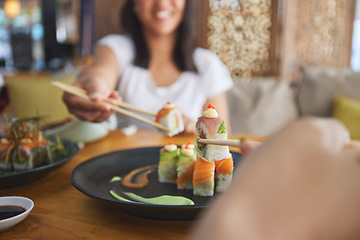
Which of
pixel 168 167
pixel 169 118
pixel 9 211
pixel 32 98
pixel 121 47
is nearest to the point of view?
pixel 9 211

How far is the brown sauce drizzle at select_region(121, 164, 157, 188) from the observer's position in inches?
33.7

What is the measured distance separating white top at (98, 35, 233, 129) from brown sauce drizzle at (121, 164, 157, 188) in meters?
1.02

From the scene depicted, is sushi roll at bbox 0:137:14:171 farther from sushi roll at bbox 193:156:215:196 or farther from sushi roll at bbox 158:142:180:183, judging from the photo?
sushi roll at bbox 193:156:215:196

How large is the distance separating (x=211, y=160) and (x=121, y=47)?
152 centimetres

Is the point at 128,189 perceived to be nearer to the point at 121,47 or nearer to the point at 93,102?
the point at 93,102

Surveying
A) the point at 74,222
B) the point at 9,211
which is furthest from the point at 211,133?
the point at 9,211

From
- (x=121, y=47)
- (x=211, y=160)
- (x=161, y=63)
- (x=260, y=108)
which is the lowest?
(x=260, y=108)

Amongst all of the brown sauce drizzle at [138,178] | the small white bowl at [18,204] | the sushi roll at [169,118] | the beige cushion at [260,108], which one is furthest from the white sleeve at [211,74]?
the small white bowl at [18,204]

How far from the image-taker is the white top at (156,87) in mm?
2070

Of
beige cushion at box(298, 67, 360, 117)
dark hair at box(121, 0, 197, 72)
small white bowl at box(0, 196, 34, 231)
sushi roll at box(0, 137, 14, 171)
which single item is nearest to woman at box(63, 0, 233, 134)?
dark hair at box(121, 0, 197, 72)

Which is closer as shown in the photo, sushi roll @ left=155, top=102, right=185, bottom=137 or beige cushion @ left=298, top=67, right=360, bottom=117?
sushi roll @ left=155, top=102, right=185, bottom=137

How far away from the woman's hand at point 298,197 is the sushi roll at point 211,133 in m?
0.47

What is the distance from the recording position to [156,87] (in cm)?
212

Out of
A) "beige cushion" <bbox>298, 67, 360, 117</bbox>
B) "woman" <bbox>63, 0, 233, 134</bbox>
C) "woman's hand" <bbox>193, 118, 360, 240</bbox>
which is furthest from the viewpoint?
"beige cushion" <bbox>298, 67, 360, 117</bbox>
